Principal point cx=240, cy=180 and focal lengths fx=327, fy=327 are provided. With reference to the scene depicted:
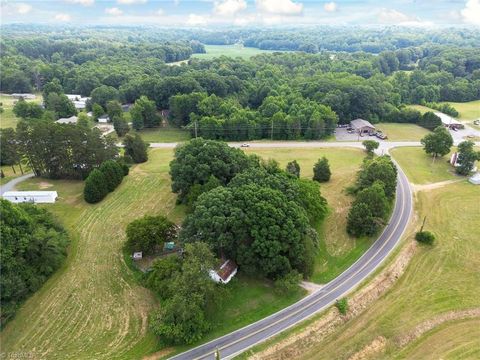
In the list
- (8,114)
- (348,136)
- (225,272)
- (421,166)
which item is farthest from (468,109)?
(8,114)

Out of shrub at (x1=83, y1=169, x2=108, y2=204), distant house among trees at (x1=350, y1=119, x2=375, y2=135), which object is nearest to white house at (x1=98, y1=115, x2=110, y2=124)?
shrub at (x1=83, y1=169, x2=108, y2=204)

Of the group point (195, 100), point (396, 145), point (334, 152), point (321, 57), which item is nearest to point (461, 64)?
point (321, 57)

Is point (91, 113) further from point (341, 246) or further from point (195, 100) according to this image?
point (341, 246)

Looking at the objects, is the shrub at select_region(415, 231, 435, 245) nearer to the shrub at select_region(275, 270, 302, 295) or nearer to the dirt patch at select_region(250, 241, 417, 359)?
the dirt patch at select_region(250, 241, 417, 359)

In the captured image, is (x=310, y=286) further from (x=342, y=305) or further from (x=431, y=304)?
(x=431, y=304)

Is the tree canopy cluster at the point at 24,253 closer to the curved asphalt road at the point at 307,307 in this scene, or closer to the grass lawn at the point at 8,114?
the curved asphalt road at the point at 307,307

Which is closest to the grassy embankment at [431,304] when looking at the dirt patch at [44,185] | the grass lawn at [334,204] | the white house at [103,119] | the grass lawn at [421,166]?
the grass lawn at [334,204]
